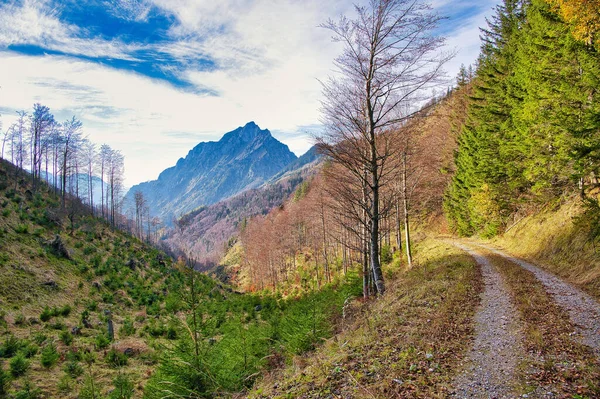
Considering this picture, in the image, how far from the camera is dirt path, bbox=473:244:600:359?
16.5 feet

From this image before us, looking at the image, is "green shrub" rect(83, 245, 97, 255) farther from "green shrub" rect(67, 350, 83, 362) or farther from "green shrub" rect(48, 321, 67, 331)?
"green shrub" rect(67, 350, 83, 362)

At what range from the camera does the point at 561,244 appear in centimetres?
1260

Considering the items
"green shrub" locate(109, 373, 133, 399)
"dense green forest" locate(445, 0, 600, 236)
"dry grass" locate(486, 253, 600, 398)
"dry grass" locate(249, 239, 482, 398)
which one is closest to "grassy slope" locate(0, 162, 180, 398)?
"green shrub" locate(109, 373, 133, 399)

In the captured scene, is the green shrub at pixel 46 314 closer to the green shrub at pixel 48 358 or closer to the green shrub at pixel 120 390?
the green shrub at pixel 48 358

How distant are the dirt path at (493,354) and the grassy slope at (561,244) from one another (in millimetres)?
3278

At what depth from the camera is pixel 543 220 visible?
52.9 feet

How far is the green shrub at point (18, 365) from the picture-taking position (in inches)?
301

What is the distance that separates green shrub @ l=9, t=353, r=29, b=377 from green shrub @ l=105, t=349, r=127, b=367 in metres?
2.29

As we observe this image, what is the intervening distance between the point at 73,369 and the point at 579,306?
1407 centimetres

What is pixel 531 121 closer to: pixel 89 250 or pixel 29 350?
pixel 29 350

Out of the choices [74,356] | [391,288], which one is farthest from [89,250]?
[391,288]

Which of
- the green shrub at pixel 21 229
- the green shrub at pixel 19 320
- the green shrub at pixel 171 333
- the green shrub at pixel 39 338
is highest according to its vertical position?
the green shrub at pixel 21 229

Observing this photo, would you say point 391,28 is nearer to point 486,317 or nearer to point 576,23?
point 486,317

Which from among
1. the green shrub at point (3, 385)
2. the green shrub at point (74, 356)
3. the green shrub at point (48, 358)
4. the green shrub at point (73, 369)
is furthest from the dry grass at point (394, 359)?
the green shrub at point (74, 356)
